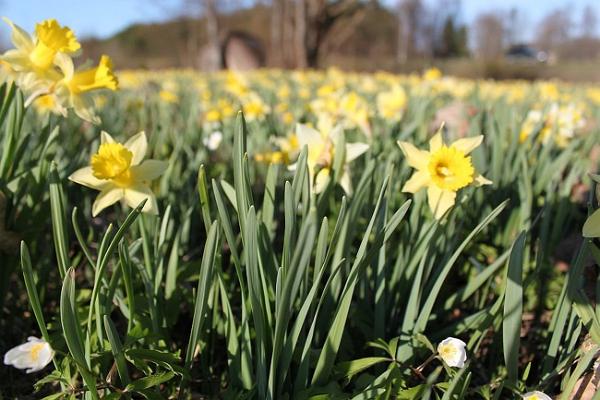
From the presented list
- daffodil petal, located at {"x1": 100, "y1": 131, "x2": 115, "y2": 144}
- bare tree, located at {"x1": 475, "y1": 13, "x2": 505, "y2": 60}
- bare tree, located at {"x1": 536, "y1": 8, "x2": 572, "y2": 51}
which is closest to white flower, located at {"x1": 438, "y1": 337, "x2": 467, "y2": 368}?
daffodil petal, located at {"x1": 100, "y1": 131, "x2": 115, "y2": 144}

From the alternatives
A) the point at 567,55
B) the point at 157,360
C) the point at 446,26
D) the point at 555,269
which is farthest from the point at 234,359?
the point at 567,55

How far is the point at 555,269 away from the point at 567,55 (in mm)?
55195

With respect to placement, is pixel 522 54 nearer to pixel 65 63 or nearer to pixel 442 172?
pixel 442 172

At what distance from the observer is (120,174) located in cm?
102

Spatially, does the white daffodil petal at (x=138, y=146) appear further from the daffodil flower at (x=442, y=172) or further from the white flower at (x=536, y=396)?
the white flower at (x=536, y=396)

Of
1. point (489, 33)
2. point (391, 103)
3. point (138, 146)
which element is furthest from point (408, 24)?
point (138, 146)

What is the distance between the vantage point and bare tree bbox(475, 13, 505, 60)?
43.2 metres

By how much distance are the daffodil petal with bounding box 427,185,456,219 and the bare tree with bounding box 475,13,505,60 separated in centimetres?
4451

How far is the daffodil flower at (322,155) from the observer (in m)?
1.12

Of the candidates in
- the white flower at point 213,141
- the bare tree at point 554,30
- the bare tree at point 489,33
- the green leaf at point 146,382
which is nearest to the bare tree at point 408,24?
the bare tree at point 489,33

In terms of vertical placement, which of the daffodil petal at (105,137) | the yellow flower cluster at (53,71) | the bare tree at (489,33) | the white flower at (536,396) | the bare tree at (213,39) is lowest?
the white flower at (536,396)

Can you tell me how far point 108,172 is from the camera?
39.2 inches

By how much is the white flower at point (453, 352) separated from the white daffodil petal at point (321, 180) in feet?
1.32

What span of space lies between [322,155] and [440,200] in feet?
0.93
